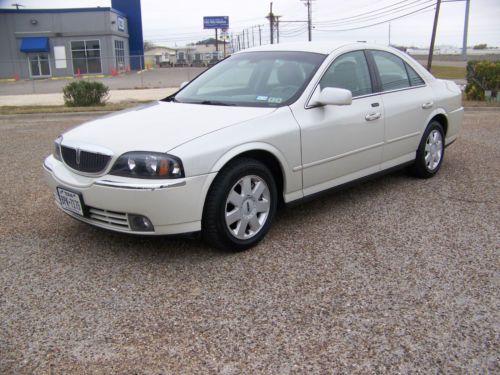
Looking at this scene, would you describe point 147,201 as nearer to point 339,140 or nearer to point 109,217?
point 109,217

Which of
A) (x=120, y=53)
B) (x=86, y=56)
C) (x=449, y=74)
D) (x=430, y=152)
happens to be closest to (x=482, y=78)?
(x=430, y=152)

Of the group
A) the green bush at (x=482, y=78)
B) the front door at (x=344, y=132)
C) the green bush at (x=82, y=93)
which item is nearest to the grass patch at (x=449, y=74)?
the green bush at (x=482, y=78)

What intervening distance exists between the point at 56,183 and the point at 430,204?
3430 mm

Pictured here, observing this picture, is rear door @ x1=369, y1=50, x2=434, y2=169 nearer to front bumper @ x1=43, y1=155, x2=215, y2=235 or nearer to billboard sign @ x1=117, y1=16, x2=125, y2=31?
front bumper @ x1=43, y1=155, x2=215, y2=235

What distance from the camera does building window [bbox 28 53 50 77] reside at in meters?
41.6

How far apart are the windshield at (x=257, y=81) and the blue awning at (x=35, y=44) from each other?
41.2 m

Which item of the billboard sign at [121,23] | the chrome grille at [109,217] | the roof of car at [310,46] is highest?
the billboard sign at [121,23]

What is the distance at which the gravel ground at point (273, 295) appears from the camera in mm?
2535

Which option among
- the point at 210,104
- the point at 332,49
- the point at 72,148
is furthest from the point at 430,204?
the point at 72,148

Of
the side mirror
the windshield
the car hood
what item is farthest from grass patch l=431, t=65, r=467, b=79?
the car hood

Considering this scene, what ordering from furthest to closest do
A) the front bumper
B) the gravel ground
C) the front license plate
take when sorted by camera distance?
the front license plate < the front bumper < the gravel ground

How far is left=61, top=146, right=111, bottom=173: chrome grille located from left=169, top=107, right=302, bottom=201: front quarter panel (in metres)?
0.54

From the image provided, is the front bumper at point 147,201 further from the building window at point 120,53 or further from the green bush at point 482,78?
the building window at point 120,53

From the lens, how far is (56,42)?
42.2 m
